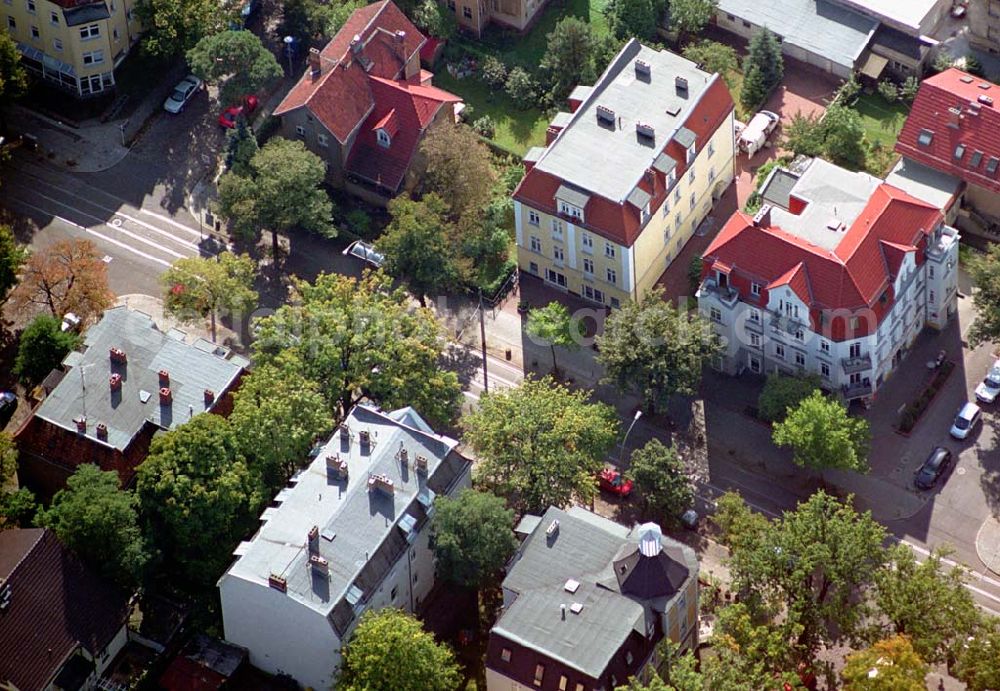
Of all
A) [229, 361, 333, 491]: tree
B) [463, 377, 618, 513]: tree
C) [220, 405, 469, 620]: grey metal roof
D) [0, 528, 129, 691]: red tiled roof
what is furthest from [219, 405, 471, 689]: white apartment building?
[0, 528, 129, 691]: red tiled roof

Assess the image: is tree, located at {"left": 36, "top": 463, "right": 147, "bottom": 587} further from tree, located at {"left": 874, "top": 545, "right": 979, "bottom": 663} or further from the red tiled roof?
tree, located at {"left": 874, "top": 545, "right": 979, "bottom": 663}

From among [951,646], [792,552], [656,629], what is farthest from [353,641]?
[951,646]

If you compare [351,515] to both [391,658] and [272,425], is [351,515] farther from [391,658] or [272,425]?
[391,658]

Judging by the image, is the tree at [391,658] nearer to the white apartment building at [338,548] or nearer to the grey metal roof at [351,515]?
the white apartment building at [338,548]

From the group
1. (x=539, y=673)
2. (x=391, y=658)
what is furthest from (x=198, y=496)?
(x=539, y=673)

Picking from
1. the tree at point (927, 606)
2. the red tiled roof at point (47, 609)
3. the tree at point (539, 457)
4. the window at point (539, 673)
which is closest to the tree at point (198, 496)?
the red tiled roof at point (47, 609)

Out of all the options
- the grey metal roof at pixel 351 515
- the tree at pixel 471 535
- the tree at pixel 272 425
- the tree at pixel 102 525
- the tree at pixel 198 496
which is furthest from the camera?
the tree at pixel 272 425

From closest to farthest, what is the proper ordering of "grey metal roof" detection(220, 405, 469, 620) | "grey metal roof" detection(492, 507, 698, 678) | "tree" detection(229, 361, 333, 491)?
"grey metal roof" detection(492, 507, 698, 678), "grey metal roof" detection(220, 405, 469, 620), "tree" detection(229, 361, 333, 491)
